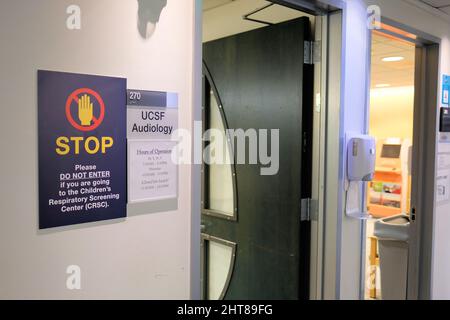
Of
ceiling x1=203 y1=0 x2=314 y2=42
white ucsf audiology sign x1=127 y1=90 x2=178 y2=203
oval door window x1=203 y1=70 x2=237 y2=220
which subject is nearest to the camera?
white ucsf audiology sign x1=127 y1=90 x2=178 y2=203

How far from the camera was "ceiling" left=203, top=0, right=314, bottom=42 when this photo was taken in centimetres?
228

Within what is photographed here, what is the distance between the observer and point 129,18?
4.32 feet

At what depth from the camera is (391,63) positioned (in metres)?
4.42

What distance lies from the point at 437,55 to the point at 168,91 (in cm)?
215

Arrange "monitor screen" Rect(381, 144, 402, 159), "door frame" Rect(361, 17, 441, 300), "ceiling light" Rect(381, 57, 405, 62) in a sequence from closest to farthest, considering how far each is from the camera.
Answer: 1. "door frame" Rect(361, 17, 441, 300)
2. "ceiling light" Rect(381, 57, 405, 62)
3. "monitor screen" Rect(381, 144, 402, 159)

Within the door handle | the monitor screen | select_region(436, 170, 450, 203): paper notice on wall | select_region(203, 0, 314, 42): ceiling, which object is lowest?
the door handle

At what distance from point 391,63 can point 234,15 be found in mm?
2620

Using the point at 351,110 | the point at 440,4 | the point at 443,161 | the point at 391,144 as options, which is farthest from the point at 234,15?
the point at 391,144

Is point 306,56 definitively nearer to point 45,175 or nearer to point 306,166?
point 306,166

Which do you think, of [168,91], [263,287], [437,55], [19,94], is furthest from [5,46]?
[437,55]

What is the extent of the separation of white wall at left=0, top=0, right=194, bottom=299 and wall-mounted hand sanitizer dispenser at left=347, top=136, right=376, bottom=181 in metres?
0.98

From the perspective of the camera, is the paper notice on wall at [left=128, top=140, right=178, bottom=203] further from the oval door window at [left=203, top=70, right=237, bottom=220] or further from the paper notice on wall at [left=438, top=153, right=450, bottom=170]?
the paper notice on wall at [left=438, top=153, right=450, bottom=170]

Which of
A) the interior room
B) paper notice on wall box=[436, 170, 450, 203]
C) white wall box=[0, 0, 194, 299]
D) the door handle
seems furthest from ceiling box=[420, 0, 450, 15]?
the interior room

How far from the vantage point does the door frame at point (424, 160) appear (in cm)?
277
